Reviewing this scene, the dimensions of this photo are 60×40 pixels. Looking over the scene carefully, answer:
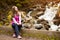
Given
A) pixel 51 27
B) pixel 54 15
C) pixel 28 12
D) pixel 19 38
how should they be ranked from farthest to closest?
pixel 28 12 < pixel 54 15 < pixel 51 27 < pixel 19 38

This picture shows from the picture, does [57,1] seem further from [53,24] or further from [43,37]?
[43,37]

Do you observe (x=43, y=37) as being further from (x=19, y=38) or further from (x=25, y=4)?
(x=25, y=4)

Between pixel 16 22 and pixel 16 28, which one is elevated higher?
pixel 16 22

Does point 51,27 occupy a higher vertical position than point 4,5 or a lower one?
lower

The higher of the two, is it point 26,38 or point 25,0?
point 25,0

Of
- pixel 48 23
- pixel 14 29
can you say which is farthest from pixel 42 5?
pixel 14 29

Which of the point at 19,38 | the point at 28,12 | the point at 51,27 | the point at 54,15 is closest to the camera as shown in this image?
the point at 19,38

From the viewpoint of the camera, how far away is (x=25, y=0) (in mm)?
12469

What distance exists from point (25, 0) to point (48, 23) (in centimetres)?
232

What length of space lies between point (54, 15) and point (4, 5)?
2.72 meters

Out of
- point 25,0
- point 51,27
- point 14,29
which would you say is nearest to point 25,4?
point 25,0

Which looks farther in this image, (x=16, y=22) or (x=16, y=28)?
(x=16, y=22)

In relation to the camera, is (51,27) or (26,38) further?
(51,27)

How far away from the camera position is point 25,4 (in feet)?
41.0
